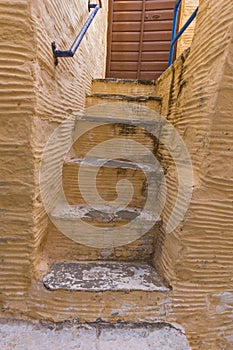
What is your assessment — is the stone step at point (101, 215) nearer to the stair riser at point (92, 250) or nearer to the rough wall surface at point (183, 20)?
the stair riser at point (92, 250)

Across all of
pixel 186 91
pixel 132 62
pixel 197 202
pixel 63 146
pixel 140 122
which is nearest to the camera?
pixel 197 202

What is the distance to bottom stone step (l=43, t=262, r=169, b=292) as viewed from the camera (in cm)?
85

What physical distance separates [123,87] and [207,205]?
1.42m

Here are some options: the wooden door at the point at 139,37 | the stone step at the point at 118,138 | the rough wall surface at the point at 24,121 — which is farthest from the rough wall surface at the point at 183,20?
the rough wall surface at the point at 24,121

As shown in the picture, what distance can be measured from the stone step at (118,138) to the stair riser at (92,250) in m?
0.51

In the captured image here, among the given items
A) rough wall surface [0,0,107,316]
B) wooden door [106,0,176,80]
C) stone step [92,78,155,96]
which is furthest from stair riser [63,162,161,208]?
wooden door [106,0,176,80]

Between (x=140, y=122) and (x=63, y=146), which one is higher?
(x=140, y=122)

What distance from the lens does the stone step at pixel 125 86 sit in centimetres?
180

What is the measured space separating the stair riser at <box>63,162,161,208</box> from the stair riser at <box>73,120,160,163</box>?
0.64 ft

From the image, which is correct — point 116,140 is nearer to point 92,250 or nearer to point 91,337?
point 92,250

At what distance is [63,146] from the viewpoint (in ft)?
3.75

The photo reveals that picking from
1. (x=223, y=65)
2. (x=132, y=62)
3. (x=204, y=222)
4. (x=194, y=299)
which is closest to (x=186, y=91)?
(x=223, y=65)

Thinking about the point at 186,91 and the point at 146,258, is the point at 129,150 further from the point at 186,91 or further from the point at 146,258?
the point at 146,258

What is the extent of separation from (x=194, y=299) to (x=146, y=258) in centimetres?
28
